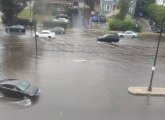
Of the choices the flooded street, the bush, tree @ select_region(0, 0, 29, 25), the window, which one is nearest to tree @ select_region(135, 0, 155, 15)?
the window

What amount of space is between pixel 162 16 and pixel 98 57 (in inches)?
1316

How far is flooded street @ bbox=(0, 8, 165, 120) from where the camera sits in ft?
99.9

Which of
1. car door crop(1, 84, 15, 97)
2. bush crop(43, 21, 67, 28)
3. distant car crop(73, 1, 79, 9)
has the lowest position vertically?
car door crop(1, 84, 15, 97)

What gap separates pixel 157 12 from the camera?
8081 cm

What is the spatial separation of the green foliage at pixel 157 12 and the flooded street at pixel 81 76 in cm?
1686

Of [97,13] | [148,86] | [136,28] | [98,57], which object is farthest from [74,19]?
[148,86]

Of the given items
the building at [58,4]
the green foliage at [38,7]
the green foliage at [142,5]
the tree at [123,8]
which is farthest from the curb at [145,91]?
the building at [58,4]

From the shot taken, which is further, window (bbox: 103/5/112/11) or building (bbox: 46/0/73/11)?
building (bbox: 46/0/73/11)

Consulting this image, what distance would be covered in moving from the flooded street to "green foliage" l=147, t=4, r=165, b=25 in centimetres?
1686

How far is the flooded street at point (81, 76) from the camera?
30438 mm

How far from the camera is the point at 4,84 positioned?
3269 centimetres

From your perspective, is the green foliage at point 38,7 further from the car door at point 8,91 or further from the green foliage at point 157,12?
the car door at point 8,91

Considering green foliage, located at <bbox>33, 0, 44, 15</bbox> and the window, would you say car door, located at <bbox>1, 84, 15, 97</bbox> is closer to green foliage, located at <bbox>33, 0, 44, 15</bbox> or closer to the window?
green foliage, located at <bbox>33, 0, 44, 15</bbox>

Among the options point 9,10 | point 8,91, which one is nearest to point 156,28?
point 9,10
